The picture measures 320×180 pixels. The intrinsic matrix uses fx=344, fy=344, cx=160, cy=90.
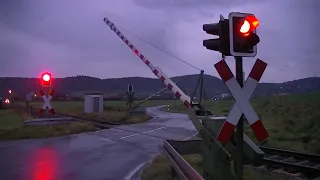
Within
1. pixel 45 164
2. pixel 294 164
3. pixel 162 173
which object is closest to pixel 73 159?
pixel 45 164

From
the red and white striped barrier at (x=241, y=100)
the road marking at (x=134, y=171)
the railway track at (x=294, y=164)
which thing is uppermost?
the red and white striped barrier at (x=241, y=100)

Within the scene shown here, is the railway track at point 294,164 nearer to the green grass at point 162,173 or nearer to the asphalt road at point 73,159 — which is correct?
the green grass at point 162,173

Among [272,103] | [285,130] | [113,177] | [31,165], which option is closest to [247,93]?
[113,177]

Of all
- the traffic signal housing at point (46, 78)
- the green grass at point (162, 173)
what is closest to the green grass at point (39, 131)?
the traffic signal housing at point (46, 78)

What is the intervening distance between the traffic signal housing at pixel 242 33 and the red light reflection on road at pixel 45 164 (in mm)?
6191

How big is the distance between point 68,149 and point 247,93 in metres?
10.6

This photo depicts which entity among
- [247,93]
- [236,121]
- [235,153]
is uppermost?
[247,93]

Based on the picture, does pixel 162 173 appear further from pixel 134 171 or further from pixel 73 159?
pixel 73 159

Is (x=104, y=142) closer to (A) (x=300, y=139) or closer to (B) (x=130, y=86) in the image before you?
(A) (x=300, y=139)

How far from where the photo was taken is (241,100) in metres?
4.57

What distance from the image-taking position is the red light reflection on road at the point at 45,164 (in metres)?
9.10

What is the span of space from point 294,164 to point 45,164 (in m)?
7.76

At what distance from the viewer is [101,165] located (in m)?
10.6

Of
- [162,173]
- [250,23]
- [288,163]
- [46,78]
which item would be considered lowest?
[288,163]
